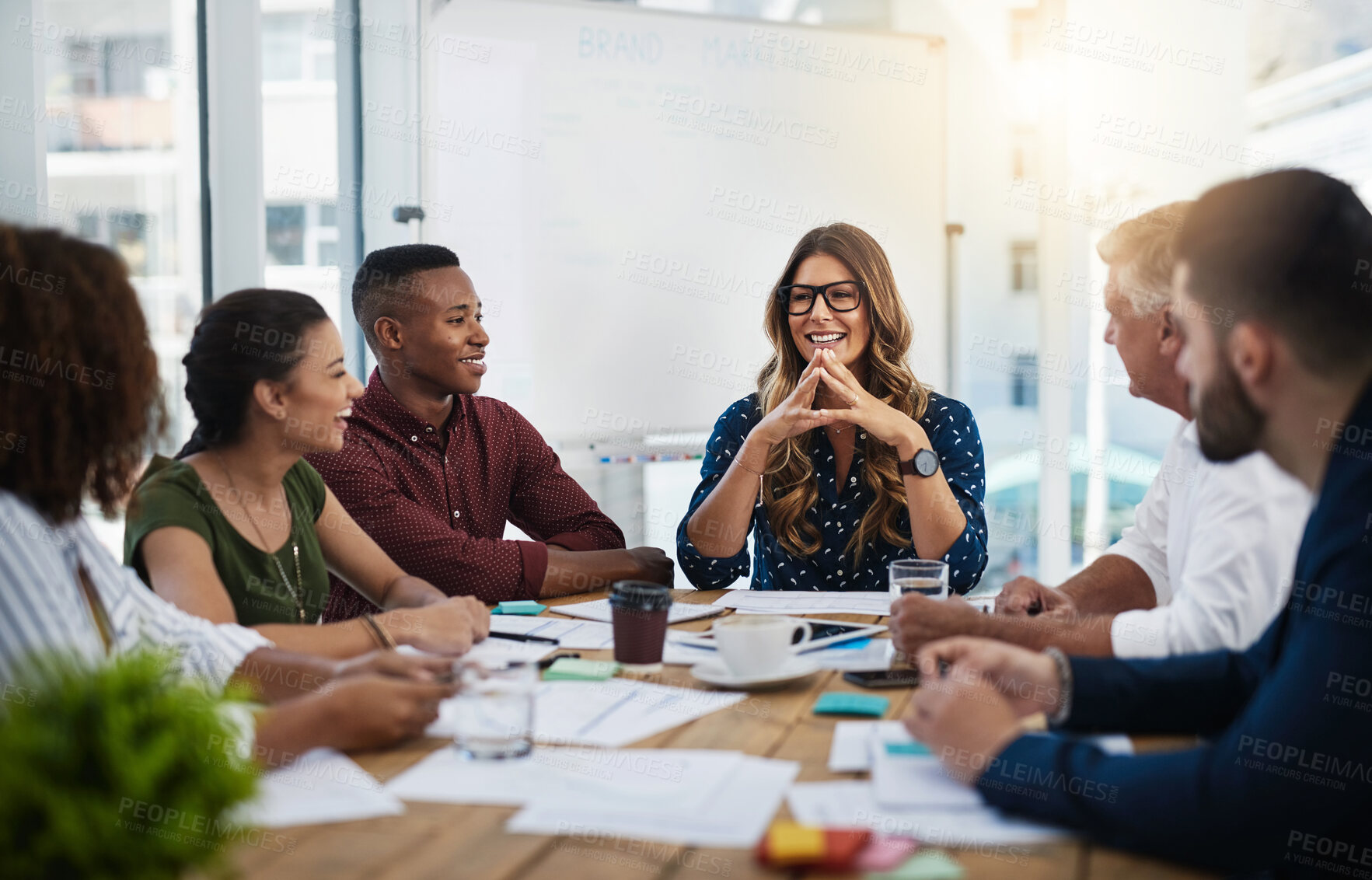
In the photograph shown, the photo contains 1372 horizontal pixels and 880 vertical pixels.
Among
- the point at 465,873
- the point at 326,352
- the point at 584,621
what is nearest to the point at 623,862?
the point at 465,873

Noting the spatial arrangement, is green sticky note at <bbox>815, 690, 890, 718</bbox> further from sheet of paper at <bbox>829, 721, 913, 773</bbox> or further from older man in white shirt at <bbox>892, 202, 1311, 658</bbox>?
older man in white shirt at <bbox>892, 202, 1311, 658</bbox>

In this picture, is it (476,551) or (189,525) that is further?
(476,551)

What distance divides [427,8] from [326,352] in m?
1.73

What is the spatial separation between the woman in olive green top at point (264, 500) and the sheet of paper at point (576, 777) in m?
0.51

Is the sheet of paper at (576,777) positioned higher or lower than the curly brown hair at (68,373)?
→ lower

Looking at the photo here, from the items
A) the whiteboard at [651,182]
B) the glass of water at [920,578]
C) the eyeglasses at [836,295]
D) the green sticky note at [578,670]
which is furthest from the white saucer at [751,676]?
the whiteboard at [651,182]

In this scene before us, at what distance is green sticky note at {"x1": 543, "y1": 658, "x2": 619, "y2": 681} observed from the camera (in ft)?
4.81

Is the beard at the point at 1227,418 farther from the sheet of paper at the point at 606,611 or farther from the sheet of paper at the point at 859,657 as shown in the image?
the sheet of paper at the point at 606,611

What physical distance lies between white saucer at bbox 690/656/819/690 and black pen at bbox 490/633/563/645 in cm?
32

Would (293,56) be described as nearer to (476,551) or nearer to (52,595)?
(476,551)

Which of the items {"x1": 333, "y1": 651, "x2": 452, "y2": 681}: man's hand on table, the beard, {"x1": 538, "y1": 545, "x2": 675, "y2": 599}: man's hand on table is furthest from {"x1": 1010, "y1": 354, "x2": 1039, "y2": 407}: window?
{"x1": 333, "y1": 651, "x2": 452, "y2": 681}: man's hand on table

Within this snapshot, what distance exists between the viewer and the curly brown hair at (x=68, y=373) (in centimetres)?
107

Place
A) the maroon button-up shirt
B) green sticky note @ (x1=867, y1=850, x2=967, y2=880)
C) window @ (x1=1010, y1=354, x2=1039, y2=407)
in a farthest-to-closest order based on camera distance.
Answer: window @ (x1=1010, y1=354, x2=1039, y2=407) < the maroon button-up shirt < green sticky note @ (x1=867, y1=850, x2=967, y2=880)

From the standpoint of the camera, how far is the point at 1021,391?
14.5ft
